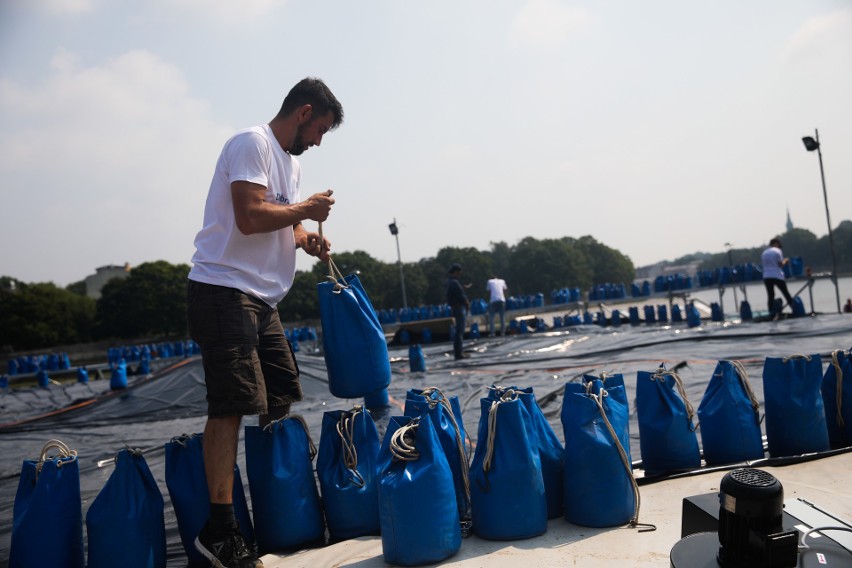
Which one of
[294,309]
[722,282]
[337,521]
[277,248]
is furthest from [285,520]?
[294,309]

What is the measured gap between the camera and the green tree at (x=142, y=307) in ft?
161

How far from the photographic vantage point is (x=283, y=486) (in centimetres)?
226

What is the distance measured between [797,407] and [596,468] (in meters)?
1.25

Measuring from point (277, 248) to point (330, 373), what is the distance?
643 millimetres

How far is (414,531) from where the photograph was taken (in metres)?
1.96

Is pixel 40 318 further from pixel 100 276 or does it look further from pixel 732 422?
pixel 732 422

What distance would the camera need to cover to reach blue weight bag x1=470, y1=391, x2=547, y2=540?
210cm

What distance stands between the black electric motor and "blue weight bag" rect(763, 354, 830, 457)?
1.75 m

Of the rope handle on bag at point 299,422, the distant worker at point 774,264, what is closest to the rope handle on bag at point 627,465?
the rope handle on bag at point 299,422

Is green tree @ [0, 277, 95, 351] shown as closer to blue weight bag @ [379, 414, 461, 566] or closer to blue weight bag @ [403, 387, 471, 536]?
blue weight bag @ [403, 387, 471, 536]

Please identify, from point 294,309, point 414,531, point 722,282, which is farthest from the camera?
point 294,309

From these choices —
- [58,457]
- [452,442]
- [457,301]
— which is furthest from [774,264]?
[58,457]

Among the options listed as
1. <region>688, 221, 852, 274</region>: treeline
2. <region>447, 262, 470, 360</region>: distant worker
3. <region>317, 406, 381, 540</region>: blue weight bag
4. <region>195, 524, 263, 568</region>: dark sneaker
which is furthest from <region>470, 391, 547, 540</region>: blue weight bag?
<region>688, 221, 852, 274</region>: treeline

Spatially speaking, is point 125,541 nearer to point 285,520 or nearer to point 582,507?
point 285,520
